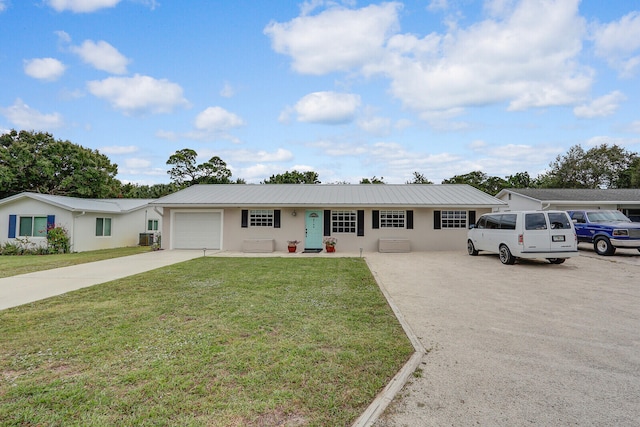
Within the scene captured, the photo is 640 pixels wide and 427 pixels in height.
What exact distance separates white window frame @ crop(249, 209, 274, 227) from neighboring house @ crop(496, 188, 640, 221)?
14.1 metres

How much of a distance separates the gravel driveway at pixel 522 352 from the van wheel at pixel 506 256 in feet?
7.75

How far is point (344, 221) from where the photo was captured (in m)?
16.0

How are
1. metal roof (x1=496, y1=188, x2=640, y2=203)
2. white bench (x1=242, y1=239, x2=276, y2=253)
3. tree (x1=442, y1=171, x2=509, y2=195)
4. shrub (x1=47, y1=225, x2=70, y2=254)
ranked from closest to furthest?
white bench (x1=242, y1=239, x2=276, y2=253), shrub (x1=47, y1=225, x2=70, y2=254), metal roof (x1=496, y1=188, x2=640, y2=203), tree (x1=442, y1=171, x2=509, y2=195)

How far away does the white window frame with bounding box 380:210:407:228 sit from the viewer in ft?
52.4

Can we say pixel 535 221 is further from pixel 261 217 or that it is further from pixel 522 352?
pixel 261 217

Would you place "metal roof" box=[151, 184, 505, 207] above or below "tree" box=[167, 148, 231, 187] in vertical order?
below

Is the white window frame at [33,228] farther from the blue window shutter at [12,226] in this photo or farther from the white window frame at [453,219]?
the white window frame at [453,219]

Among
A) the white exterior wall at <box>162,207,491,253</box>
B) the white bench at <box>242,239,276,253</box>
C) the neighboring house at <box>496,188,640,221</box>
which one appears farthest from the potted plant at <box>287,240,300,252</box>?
the neighboring house at <box>496,188,640,221</box>

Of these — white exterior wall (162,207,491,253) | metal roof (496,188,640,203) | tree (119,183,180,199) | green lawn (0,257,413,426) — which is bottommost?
green lawn (0,257,413,426)

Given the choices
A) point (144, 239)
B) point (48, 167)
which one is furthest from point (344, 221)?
point (48, 167)

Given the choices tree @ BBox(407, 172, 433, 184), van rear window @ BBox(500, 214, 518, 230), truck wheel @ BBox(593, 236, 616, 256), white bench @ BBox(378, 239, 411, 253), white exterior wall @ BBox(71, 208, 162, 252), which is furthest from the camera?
tree @ BBox(407, 172, 433, 184)

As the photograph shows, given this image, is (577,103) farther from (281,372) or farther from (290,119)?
(281,372)

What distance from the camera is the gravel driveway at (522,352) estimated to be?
2.65m

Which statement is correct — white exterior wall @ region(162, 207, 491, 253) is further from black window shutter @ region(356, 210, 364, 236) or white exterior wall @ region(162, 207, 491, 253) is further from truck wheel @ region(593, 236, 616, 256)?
truck wheel @ region(593, 236, 616, 256)
